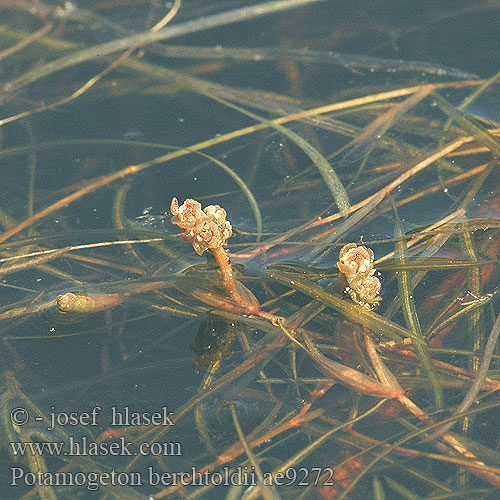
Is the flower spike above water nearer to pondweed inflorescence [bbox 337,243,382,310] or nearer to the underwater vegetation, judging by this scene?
the underwater vegetation

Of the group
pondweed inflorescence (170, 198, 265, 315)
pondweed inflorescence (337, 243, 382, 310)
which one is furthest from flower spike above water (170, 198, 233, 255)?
pondweed inflorescence (337, 243, 382, 310)

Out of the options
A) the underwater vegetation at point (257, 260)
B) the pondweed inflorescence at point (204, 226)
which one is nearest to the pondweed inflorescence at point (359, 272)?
the underwater vegetation at point (257, 260)

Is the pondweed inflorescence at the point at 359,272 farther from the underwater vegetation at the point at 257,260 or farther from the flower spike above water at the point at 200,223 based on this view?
the flower spike above water at the point at 200,223

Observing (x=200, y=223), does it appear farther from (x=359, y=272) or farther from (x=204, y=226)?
(x=359, y=272)

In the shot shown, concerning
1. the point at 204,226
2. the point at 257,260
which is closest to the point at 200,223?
the point at 204,226

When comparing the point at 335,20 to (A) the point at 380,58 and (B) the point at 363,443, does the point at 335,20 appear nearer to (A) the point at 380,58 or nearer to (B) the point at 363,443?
(A) the point at 380,58


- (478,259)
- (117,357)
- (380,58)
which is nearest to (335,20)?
(380,58)

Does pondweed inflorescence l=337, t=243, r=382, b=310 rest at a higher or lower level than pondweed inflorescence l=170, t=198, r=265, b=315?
lower

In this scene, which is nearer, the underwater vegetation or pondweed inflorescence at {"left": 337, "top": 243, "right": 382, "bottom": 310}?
the underwater vegetation
